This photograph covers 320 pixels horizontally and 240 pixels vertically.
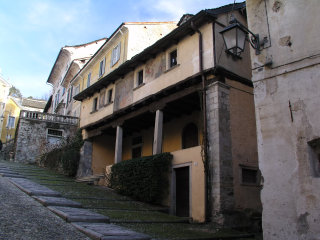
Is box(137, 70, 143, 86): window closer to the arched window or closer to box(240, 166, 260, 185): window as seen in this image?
the arched window

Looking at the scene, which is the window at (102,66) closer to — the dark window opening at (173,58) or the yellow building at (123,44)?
the yellow building at (123,44)

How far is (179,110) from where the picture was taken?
1411 centimetres

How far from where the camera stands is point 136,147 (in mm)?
18469

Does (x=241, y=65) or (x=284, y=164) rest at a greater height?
(x=241, y=65)

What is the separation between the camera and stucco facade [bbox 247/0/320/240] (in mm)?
5332

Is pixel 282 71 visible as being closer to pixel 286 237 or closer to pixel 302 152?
pixel 302 152

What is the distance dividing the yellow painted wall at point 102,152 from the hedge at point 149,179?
712 cm

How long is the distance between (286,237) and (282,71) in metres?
3.06

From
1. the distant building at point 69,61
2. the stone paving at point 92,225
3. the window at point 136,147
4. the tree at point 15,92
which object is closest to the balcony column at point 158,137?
the stone paving at point 92,225

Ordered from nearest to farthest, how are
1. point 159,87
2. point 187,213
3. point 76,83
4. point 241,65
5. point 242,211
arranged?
point 242,211
point 187,213
point 241,65
point 159,87
point 76,83

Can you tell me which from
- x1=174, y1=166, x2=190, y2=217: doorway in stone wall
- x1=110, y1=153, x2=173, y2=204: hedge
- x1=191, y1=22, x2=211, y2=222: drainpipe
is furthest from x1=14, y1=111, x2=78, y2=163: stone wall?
x1=191, y1=22, x2=211, y2=222: drainpipe

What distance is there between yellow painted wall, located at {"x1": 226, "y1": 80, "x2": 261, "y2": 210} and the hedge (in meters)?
2.62

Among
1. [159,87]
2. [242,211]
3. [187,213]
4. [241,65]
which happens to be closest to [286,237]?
[242,211]

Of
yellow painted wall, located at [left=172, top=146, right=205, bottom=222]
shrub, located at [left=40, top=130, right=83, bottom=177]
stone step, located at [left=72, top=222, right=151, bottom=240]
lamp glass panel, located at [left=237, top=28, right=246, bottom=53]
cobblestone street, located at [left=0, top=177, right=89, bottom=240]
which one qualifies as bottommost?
stone step, located at [left=72, top=222, right=151, bottom=240]
